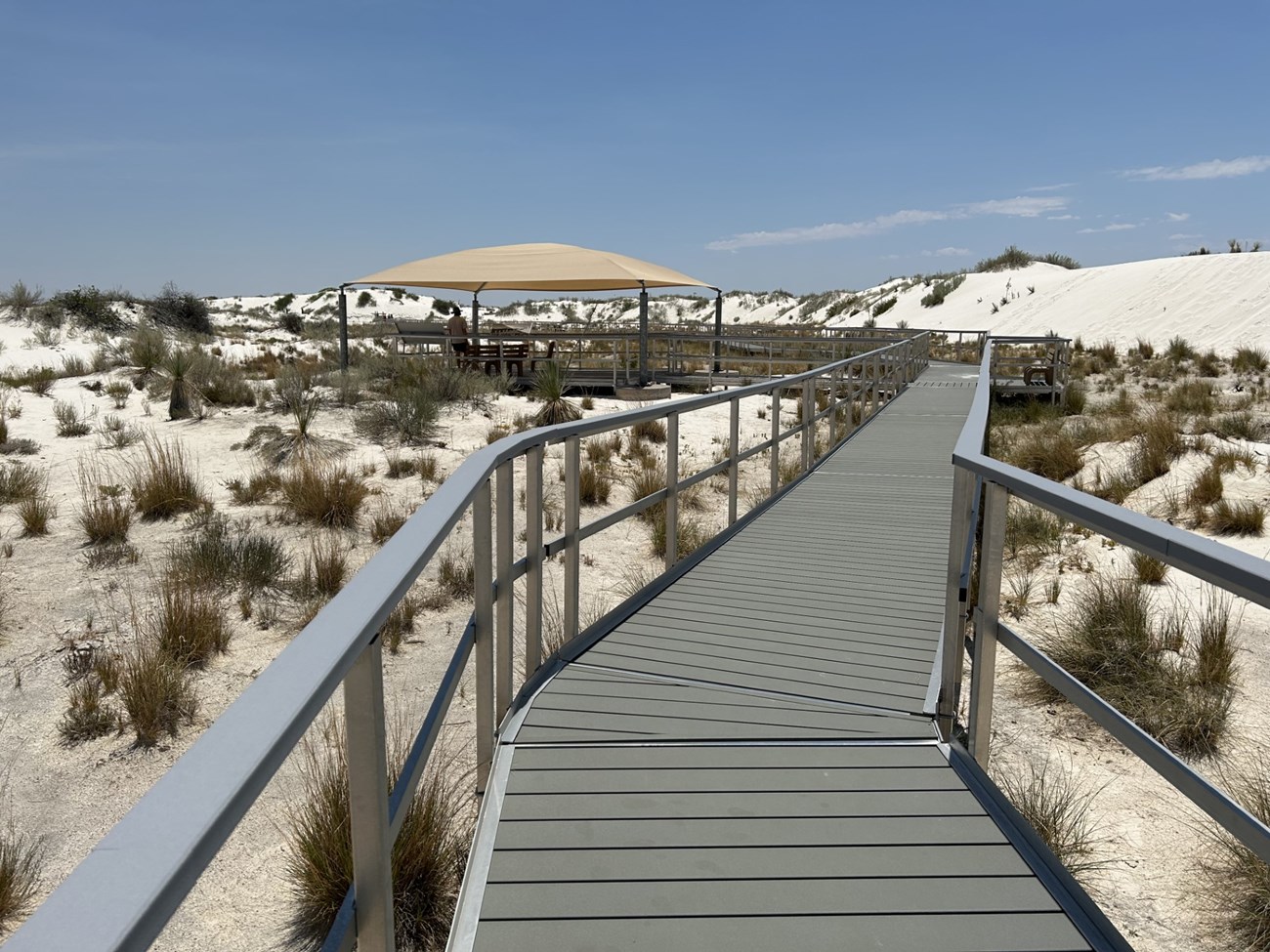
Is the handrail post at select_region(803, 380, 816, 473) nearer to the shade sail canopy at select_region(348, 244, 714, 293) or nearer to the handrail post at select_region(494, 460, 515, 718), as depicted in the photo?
the handrail post at select_region(494, 460, 515, 718)

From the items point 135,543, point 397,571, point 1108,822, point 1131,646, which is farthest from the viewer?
point 135,543

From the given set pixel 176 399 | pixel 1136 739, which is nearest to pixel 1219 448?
pixel 1136 739

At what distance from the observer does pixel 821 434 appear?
15.6 meters

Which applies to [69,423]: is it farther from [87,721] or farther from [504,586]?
[504,586]

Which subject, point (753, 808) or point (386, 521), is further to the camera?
point (386, 521)

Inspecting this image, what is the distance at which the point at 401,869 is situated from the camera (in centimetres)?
313

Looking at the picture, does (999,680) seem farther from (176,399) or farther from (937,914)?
(176,399)

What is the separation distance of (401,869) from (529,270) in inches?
630

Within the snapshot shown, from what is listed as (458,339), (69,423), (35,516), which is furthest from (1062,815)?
(458,339)

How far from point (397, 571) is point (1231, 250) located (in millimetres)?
44457

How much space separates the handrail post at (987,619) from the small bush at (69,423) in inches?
481

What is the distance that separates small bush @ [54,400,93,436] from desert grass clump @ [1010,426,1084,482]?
11641 millimetres

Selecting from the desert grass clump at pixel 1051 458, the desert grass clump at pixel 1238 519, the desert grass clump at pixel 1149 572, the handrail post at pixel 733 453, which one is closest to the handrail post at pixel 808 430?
the handrail post at pixel 733 453

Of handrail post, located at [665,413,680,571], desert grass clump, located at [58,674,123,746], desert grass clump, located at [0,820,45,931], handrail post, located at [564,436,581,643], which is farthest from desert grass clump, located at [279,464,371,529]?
handrail post, located at [564,436,581,643]
